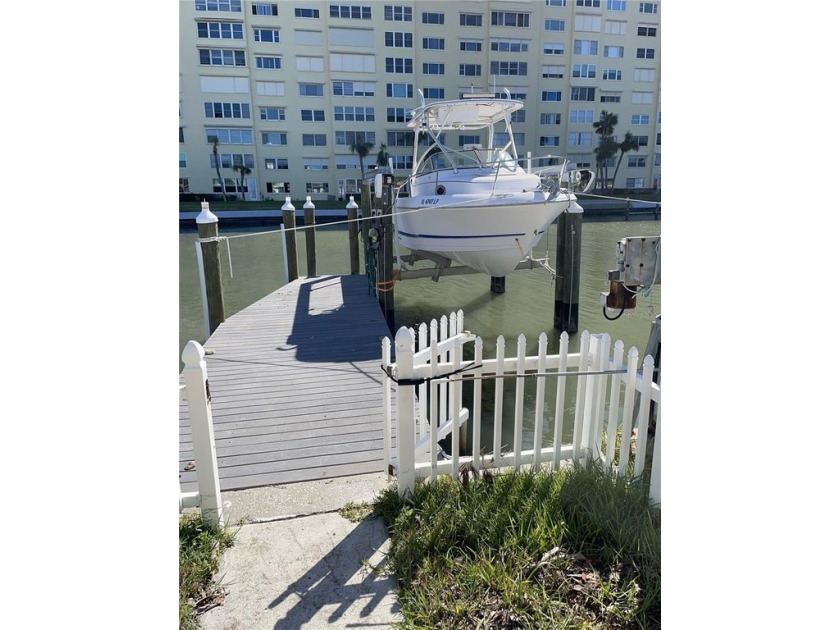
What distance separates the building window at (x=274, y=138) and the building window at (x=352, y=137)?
4.41m

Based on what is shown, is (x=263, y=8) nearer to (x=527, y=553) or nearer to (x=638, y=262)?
(x=638, y=262)

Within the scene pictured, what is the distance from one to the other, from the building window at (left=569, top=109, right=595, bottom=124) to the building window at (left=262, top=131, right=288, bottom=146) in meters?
24.5

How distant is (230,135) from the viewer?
41.1 m

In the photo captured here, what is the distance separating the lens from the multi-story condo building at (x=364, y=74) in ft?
129

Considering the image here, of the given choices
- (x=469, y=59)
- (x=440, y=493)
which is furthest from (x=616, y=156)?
(x=440, y=493)

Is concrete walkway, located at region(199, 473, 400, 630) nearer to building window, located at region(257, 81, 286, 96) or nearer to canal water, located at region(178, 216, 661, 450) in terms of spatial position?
canal water, located at region(178, 216, 661, 450)

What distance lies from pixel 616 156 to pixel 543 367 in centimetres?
4823

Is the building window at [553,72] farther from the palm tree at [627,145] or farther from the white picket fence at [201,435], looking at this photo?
the white picket fence at [201,435]

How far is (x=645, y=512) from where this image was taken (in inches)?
107

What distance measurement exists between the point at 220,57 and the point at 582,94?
2973 cm

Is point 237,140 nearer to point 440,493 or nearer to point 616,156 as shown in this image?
point 616,156

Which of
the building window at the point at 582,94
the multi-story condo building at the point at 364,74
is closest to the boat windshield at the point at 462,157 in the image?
the multi-story condo building at the point at 364,74

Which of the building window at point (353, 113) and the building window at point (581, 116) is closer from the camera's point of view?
the building window at point (353, 113)

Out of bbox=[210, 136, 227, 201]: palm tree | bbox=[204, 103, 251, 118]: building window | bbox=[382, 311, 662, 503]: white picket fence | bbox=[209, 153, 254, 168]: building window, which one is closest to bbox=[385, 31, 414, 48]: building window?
bbox=[204, 103, 251, 118]: building window
